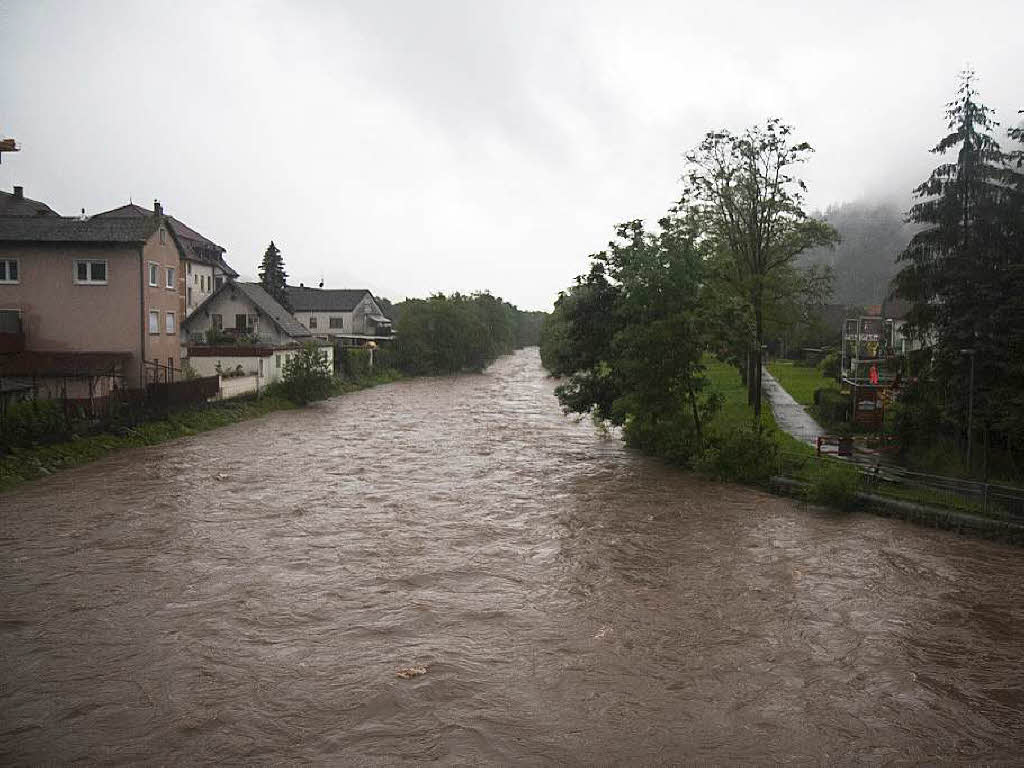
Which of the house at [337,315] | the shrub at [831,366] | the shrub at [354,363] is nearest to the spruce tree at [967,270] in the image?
the shrub at [831,366]

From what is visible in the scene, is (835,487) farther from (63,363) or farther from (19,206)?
(19,206)

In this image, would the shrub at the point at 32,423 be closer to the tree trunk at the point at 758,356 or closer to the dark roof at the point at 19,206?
the tree trunk at the point at 758,356

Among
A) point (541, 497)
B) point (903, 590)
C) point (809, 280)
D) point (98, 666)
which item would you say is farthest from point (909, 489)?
point (98, 666)

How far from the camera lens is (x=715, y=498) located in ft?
76.0

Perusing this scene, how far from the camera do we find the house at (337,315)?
77.3 m

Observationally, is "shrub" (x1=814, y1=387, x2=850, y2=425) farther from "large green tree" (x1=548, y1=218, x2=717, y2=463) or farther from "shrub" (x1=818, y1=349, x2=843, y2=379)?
"shrub" (x1=818, y1=349, x2=843, y2=379)

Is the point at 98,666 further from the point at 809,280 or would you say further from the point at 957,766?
the point at 809,280

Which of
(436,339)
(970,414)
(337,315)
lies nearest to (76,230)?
(970,414)

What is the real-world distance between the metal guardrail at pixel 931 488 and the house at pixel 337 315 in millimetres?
58502

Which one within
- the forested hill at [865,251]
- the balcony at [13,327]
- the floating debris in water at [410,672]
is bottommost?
the floating debris in water at [410,672]

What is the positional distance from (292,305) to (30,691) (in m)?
69.2

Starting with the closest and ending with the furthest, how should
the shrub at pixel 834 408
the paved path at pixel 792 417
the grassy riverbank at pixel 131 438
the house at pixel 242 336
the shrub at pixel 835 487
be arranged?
1. the shrub at pixel 835 487
2. the grassy riverbank at pixel 131 438
3. the paved path at pixel 792 417
4. the shrub at pixel 834 408
5. the house at pixel 242 336

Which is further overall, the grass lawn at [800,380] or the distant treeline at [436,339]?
the distant treeline at [436,339]

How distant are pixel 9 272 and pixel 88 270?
11.5 feet
